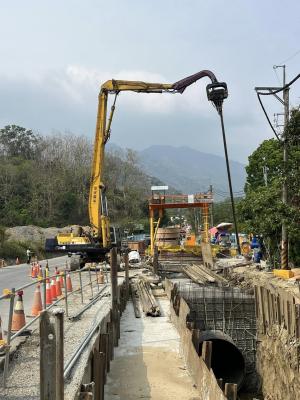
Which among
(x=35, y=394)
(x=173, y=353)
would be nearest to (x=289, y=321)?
(x=173, y=353)

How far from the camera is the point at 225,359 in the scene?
45.4ft

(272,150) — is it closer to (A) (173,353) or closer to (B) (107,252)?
(B) (107,252)

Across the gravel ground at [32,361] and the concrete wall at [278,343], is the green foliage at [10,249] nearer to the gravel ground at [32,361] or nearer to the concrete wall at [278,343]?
the gravel ground at [32,361]

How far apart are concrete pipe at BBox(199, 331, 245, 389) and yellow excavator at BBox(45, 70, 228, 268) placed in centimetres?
1015

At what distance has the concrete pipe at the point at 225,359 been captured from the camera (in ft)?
44.3

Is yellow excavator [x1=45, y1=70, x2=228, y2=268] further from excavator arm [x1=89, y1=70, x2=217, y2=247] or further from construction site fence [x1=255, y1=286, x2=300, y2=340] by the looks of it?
construction site fence [x1=255, y1=286, x2=300, y2=340]

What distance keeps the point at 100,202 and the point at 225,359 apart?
1123 centimetres

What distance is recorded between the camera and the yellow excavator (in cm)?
2303

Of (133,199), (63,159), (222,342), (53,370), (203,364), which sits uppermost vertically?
(63,159)

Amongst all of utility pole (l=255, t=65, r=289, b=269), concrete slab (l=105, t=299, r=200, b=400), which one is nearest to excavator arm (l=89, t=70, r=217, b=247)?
utility pole (l=255, t=65, r=289, b=269)

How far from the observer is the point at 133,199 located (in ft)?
269

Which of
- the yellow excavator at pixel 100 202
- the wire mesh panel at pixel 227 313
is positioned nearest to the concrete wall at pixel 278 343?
the wire mesh panel at pixel 227 313

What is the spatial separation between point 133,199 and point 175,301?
220 feet

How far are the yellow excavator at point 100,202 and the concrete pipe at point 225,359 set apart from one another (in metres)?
10.1
